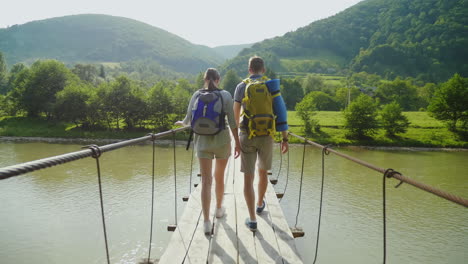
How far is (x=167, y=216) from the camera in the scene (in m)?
10.8

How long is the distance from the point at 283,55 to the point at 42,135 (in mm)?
107895

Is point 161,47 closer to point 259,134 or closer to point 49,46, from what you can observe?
point 49,46

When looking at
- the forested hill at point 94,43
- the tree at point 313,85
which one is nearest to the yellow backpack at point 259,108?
the tree at point 313,85

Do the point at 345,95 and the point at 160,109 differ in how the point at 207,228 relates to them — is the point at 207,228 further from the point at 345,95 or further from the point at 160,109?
the point at 345,95

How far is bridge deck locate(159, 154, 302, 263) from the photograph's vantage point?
257 centimetres

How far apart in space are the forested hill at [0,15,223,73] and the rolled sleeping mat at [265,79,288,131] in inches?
6466

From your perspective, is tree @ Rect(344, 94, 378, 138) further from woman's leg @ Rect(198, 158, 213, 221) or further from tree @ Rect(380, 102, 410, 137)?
woman's leg @ Rect(198, 158, 213, 221)

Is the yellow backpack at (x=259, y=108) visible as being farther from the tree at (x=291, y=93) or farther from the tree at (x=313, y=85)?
the tree at (x=313, y=85)

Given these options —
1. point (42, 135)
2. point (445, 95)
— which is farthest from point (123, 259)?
point (445, 95)

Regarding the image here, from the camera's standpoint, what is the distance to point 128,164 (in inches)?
789

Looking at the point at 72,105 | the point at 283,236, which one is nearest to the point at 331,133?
the point at 72,105

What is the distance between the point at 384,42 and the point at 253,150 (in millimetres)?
128292

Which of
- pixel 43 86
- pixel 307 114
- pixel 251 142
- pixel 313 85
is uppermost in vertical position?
pixel 313 85

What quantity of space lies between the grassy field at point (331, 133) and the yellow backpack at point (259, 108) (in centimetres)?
2915
